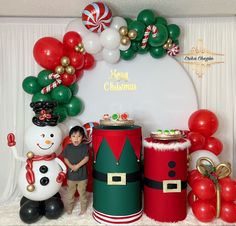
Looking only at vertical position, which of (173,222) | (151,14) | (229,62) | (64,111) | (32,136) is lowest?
(173,222)

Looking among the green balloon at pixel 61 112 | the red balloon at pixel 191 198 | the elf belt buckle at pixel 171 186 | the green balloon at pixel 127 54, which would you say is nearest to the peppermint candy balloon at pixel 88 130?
the green balloon at pixel 61 112

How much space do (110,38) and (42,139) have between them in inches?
50.1

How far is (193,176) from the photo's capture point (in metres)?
2.63

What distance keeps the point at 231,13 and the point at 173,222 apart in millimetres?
2500

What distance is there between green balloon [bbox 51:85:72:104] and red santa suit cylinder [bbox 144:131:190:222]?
1030 mm

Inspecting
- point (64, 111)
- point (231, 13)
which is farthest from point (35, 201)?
point (231, 13)

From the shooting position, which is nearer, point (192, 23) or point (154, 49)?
point (154, 49)

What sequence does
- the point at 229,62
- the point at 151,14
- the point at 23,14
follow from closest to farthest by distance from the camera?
1. the point at 151,14
2. the point at 23,14
3. the point at 229,62

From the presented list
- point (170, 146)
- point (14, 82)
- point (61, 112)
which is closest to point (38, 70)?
point (14, 82)

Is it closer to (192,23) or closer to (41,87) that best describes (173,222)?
(41,87)

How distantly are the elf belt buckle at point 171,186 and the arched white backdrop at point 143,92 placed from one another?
927 mm

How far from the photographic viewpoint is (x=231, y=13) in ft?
10.7

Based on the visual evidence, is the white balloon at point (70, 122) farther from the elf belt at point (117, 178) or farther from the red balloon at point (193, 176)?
the red balloon at point (193, 176)

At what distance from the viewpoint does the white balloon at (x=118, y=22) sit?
9.73 ft
